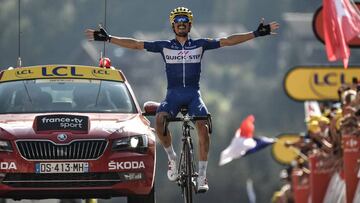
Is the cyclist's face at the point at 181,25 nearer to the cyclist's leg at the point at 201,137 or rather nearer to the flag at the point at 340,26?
the cyclist's leg at the point at 201,137

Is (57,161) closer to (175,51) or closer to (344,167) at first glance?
(175,51)

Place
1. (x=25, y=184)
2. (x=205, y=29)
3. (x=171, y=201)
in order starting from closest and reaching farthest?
(x=25, y=184), (x=171, y=201), (x=205, y=29)

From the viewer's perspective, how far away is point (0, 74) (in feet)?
62.9

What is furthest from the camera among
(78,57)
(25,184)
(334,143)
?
(78,57)

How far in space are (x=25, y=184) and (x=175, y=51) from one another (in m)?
2.32

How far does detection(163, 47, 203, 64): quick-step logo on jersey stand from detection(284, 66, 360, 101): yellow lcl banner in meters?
34.4

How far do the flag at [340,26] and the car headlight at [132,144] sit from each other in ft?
18.0

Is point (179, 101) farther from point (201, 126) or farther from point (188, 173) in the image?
point (188, 173)

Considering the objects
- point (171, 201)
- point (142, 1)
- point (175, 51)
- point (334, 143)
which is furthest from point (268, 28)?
point (142, 1)

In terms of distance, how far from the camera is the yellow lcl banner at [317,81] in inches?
2111

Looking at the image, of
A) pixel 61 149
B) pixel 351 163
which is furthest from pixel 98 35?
pixel 351 163

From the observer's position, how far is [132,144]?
17.6 metres

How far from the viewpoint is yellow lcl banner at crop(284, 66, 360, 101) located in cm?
5362

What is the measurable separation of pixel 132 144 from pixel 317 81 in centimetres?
3895
